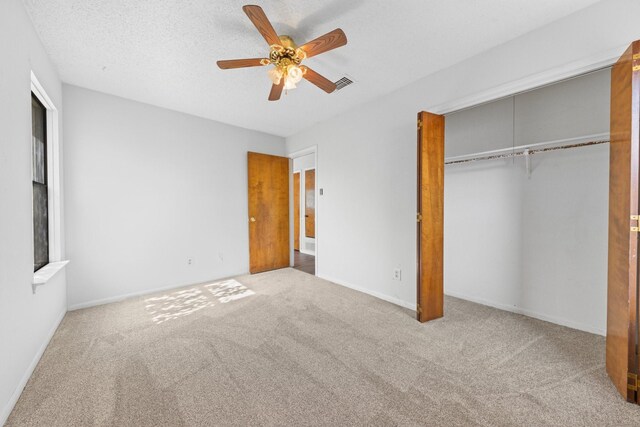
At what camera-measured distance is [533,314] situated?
2688 millimetres

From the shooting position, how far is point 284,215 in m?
4.98

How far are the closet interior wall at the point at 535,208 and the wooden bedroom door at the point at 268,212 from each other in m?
2.83

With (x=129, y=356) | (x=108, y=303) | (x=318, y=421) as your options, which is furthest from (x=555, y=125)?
(x=108, y=303)

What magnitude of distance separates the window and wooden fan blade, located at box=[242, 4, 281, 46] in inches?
89.6

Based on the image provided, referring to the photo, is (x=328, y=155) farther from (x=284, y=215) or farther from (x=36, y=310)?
(x=36, y=310)

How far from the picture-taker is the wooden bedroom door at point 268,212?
4551 millimetres

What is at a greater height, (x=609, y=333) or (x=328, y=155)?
(x=328, y=155)

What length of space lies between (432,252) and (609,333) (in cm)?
128

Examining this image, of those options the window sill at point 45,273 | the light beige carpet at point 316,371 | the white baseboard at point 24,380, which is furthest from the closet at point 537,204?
the window sill at point 45,273

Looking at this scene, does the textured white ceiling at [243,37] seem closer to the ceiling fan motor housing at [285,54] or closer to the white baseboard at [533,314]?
the ceiling fan motor housing at [285,54]

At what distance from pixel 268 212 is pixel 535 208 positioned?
3808 millimetres

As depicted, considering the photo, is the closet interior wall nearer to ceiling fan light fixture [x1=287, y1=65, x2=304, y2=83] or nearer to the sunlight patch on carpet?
ceiling fan light fixture [x1=287, y1=65, x2=304, y2=83]

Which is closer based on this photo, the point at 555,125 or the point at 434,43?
the point at 434,43

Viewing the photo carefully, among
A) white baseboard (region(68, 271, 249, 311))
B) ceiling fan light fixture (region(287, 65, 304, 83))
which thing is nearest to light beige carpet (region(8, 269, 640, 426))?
white baseboard (region(68, 271, 249, 311))
